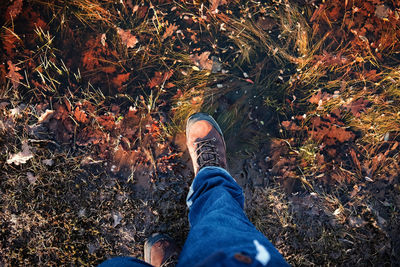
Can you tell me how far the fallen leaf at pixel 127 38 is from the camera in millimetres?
2332

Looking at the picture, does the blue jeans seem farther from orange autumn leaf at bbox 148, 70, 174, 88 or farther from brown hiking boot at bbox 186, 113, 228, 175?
orange autumn leaf at bbox 148, 70, 174, 88

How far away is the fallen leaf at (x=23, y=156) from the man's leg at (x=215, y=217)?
5.35 ft

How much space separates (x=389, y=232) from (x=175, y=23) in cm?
320

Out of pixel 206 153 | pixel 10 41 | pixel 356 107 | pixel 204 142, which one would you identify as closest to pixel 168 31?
pixel 204 142

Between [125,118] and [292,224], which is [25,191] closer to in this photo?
[125,118]

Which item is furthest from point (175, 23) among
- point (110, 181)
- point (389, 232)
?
point (389, 232)

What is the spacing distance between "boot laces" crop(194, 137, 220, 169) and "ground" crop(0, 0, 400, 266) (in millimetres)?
192

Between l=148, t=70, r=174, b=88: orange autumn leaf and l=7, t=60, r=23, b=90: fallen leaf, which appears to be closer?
l=7, t=60, r=23, b=90: fallen leaf

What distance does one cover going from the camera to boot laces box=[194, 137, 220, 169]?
219cm

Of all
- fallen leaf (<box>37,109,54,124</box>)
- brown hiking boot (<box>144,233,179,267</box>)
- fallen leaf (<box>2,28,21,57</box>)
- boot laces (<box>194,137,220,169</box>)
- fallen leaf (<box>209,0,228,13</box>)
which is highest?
Answer: fallen leaf (<box>209,0,228,13</box>)

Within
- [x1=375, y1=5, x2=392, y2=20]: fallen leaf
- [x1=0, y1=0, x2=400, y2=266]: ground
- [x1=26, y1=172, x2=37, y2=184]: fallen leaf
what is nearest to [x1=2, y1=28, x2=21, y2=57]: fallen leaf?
[x1=0, y1=0, x2=400, y2=266]: ground

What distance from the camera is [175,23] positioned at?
7.84ft

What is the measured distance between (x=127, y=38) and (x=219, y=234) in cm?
216

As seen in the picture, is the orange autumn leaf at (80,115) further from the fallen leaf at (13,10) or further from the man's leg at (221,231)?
the man's leg at (221,231)
